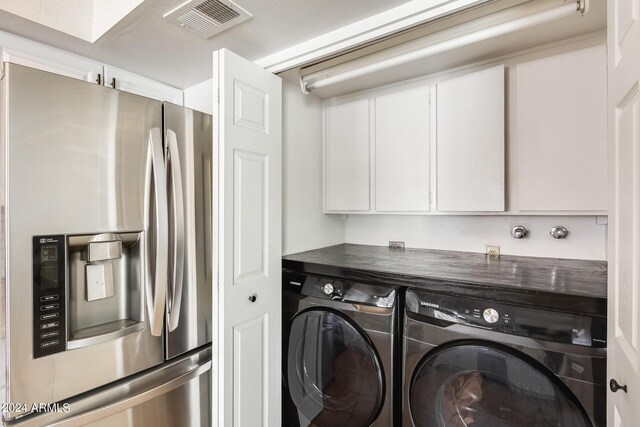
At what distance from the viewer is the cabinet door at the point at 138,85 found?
6.12 ft

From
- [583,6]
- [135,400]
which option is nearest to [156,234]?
[135,400]

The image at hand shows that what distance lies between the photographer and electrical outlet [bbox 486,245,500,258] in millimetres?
1858

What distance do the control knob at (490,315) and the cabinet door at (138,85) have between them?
2.35 metres

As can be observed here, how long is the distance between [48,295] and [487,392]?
1.69m

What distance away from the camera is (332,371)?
1.59 metres

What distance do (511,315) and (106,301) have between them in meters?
1.65

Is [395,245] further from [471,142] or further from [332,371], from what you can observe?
[332,371]

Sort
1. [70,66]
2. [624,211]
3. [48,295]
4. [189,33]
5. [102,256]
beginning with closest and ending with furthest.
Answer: [624,211] < [48,295] < [102,256] < [189,33] < [70,66]

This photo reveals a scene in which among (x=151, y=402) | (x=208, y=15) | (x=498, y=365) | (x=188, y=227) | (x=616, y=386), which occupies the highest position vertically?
(x=208, y=15)

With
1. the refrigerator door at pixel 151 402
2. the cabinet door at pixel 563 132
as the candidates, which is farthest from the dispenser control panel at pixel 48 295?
the cabinet door at pixel 563 132

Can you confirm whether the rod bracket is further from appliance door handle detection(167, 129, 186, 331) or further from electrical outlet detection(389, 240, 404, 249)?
appliance door handle detection(167, 129, 186, 331)

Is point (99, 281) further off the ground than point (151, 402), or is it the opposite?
point (99, 281)

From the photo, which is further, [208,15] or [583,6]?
[208,15]

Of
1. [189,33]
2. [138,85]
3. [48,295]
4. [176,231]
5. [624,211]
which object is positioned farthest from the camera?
[138,85]
